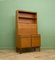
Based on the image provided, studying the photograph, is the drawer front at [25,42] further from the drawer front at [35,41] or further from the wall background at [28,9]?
the wall background at [28,9]

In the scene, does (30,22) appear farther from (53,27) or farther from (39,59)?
(39,59)

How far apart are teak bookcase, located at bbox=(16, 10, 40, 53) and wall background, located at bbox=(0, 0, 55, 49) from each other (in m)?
0.38

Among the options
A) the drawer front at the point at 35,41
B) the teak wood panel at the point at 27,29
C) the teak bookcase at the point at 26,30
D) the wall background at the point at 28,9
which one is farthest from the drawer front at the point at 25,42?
the wall background at the point at 28,9

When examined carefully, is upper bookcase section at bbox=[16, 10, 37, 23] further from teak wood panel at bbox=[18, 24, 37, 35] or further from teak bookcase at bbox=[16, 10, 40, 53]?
teak wood panel at bbox=[18, 24, 37, 35]

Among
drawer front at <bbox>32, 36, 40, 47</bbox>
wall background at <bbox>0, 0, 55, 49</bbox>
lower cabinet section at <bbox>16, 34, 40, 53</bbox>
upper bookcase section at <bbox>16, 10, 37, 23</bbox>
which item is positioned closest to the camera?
lower cabinet section at <bbox>16, 34, 40, 53</bbox>

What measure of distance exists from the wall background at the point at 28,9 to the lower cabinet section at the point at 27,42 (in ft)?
2.36

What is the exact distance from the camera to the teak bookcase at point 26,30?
4.37 meters

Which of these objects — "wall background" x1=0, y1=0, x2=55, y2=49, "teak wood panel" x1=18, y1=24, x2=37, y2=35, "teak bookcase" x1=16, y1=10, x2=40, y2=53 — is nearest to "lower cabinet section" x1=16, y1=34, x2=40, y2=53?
"teak bookcase" x1=16, y1=10, x2=40, y2=53

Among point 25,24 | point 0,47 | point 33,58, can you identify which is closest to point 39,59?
point 33,58

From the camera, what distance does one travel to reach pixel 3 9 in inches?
196

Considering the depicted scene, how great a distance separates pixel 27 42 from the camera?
14.4ft

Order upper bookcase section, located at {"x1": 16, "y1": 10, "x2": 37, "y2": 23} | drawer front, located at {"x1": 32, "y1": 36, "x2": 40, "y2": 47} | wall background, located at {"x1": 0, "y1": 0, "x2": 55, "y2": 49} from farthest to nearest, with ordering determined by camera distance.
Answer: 1. wall background, located at {"x1": 0, "y1": 0, "x2": 55, "y2": 49}
2. upper bookcase section, located at {"x1": 16, "y1": 10, "x2": 37, "y2": 23}
3. drawer front, located at {"x1": 32, "y1": 36, "x2": 40, "y2": 47}

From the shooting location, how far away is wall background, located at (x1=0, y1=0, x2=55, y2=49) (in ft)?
16.4

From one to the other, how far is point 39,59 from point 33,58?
19cm
